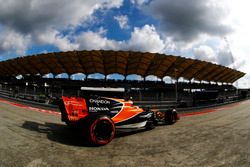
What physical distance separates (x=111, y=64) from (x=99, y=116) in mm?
44372

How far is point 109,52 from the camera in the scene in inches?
1588

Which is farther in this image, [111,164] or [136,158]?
[136,158]

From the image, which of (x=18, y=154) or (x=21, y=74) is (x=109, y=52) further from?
(x=21, y=74)

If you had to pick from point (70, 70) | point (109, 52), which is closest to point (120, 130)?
point (109, 52)


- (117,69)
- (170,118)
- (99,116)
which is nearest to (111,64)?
(117,69)

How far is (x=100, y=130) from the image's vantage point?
6043 millimetres

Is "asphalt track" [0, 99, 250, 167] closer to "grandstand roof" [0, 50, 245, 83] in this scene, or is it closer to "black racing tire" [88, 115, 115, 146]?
"black racing tire" [88, 115, 115, 146]

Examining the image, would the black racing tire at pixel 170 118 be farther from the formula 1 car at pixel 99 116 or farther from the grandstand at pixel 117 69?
the grandstand at pixel 117 69

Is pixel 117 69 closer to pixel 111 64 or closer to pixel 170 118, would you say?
pixel 111 64

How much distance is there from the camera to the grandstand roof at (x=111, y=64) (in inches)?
1661

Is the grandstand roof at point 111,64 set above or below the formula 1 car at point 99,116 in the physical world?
above

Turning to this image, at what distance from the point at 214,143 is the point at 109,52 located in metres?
35.8

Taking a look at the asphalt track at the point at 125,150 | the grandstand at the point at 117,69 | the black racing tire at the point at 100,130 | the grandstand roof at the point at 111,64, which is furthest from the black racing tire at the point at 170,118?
the grandstand roof at the point at 111,64

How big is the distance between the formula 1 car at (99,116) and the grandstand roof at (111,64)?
30.3 m
